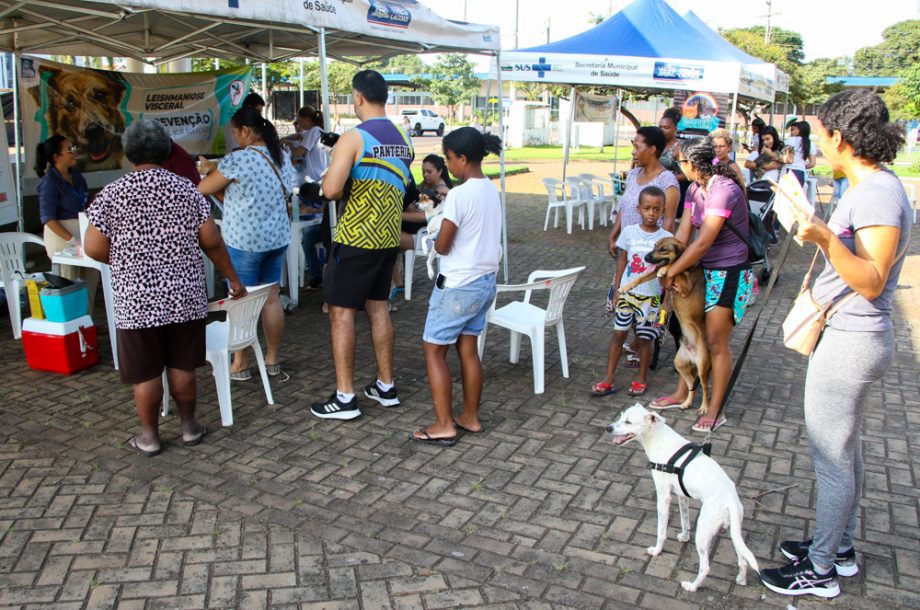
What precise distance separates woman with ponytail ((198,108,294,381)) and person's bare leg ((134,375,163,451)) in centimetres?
112

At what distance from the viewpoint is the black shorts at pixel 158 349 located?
3.78 m

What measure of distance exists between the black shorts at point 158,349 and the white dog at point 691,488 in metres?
2.26

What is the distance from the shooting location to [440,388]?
13.6ft

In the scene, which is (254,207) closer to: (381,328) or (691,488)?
(381,328)

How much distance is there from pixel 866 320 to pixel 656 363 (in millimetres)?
3010

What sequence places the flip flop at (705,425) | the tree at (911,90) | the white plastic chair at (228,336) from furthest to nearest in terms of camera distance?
1. the tree at (911,90)
2. the flip flop at (705,425)
3. the white plastic chair at (228,336)

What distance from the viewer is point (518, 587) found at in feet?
9.73

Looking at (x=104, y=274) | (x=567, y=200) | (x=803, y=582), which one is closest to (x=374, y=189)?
(x=104, y=274)

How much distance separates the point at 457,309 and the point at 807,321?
5.97 ft

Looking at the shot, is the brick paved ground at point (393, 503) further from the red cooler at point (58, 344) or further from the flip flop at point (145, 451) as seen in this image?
the red cooler at point (58, 344)

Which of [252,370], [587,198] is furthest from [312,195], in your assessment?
[587,198]

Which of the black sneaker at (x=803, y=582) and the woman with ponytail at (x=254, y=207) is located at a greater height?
the woman with ponytail at (x=254, y=207)

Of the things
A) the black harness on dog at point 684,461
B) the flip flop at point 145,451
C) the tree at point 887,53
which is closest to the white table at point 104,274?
the flip flop at point 145,451

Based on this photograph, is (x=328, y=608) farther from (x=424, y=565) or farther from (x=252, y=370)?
(x=252, y=370)
